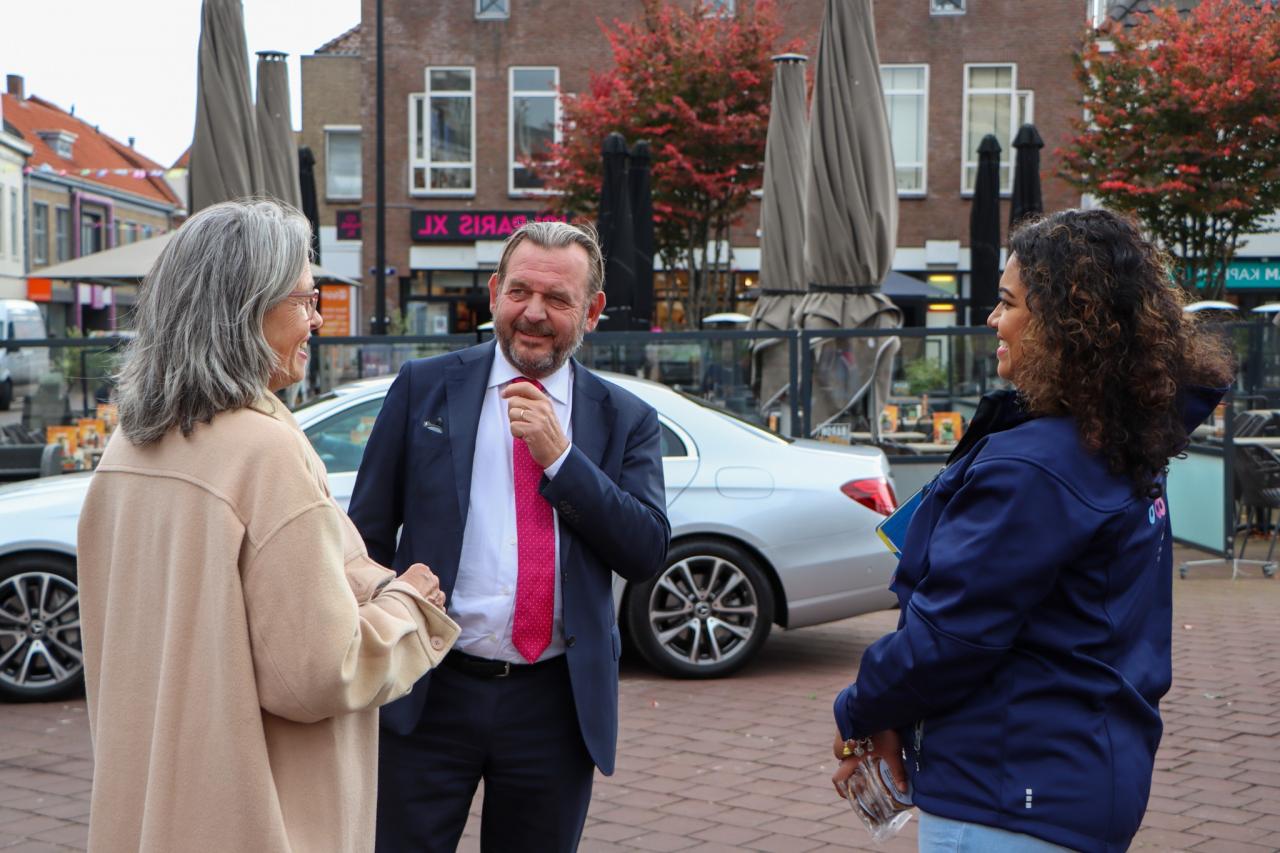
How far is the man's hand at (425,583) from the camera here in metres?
2.60

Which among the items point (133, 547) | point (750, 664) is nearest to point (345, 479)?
point (750, 664)

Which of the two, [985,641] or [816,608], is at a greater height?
[985,641]

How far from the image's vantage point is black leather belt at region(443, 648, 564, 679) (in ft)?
10.2

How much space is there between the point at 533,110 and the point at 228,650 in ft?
105

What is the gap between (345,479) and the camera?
765 cm

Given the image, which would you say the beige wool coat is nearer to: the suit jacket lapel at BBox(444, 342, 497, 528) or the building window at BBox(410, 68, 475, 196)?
the suit jacket lapel at BBox(444, 342, 497, 528)

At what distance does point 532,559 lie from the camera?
315cm

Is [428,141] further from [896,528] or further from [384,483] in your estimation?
[896,528]

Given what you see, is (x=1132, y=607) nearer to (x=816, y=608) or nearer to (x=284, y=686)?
(x=284, y=686)

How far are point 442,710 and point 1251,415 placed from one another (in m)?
12.8

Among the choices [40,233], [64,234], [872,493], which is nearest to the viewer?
[872,493]

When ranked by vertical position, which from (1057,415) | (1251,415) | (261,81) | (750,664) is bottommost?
(750,664)

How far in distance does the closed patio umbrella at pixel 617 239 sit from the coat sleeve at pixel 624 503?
10468mm

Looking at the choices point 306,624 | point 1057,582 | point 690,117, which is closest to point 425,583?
point 306,624
